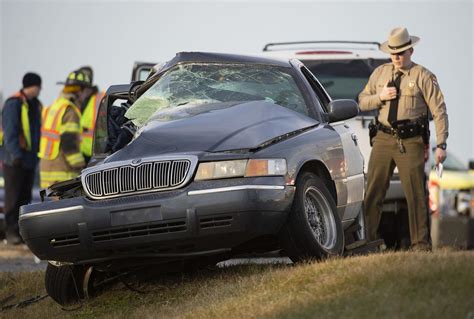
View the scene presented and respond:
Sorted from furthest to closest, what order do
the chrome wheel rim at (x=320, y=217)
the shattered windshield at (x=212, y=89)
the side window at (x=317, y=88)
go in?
the side window at (x=317, y=88)
the shattered windshield at (x=212, y=89)
the chrome wheel rim at (x=320, y=217)

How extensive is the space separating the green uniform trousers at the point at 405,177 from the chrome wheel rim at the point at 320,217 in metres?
2.74

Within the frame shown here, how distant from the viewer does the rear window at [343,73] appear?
1505cm

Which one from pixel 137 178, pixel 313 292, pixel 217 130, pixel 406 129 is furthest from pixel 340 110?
pixel 313 292

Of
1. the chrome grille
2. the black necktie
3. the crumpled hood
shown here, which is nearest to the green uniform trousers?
the black necktie

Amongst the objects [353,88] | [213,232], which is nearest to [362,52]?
[353,88]

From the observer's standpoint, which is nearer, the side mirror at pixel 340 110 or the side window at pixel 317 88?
the side mirror at pixel 340 110

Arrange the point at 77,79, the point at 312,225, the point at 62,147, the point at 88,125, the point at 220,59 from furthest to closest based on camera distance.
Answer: the point at 88,125 → the point at 77,79 → the point at 62,147 → the point at 220,59 → the point at 312,225

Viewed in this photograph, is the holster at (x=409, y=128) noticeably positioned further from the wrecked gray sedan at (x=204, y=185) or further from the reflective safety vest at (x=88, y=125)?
the reflective safety vest at (x=88, y=125)

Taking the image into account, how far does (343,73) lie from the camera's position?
15.1 meters

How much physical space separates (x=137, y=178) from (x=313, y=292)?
1669 mm

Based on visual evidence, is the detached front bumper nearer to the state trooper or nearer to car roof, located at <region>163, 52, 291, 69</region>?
car roof, located at <region>163, 52, 291, 69</region>

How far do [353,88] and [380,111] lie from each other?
264 centimetres

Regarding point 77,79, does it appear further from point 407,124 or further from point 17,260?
point 407,124

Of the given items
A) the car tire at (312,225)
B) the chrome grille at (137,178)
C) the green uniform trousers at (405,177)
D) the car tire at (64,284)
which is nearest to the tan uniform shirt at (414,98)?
the green uniform trousers at (405,177)
